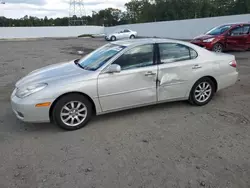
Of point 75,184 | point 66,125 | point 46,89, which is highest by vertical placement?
point 46,89

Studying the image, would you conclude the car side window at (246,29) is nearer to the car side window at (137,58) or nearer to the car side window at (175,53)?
the car side window at (175,53)

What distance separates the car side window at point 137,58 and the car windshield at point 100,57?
0.20 metres

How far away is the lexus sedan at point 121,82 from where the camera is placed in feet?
12.8

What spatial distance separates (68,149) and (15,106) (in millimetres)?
1264

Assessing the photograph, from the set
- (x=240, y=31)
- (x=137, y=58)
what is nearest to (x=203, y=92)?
(x=137, y=58)

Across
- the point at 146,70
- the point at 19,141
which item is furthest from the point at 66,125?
the point at 146,70

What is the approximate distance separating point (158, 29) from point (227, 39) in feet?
70.3

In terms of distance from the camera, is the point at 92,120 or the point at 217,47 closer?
the point at 92,120

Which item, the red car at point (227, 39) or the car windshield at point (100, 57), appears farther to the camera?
the red car at point (227, 39)

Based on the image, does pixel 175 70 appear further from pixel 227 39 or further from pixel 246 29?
pixel 246 29

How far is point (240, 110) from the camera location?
4.76 meters

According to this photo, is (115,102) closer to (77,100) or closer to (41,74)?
(77,100)

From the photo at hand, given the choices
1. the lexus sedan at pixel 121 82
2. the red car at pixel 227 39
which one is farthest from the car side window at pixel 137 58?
the red car at pixel 227 39

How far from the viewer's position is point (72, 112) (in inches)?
159
